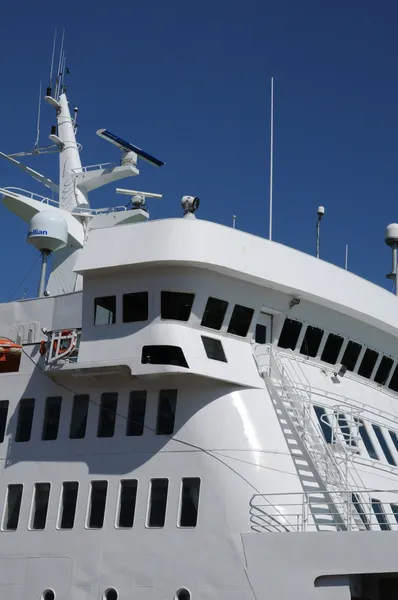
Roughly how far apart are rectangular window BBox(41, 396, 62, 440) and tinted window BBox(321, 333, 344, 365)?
6.76 metres

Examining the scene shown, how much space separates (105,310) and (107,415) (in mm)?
2470

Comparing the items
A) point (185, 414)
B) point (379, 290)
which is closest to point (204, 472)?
point (185, 414)

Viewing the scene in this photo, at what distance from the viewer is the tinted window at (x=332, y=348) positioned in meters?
22.5

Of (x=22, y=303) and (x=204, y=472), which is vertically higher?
(x=22, y=303)

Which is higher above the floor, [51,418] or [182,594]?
[51,418]

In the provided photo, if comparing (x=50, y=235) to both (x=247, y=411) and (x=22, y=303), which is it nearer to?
(x=22, y=303)

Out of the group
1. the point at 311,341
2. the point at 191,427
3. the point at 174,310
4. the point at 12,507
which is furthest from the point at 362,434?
the point at 12,507

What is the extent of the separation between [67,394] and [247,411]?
14.9 ft

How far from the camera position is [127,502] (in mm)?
19438

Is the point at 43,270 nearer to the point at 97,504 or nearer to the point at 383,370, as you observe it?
the point at 97,504

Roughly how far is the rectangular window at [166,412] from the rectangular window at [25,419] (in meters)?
3.63

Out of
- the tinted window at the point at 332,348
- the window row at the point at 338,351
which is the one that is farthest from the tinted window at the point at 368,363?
the tinted window at the point at 332,348

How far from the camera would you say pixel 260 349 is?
2100cm

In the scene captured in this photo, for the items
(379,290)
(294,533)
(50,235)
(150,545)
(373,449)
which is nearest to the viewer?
(294,533)
